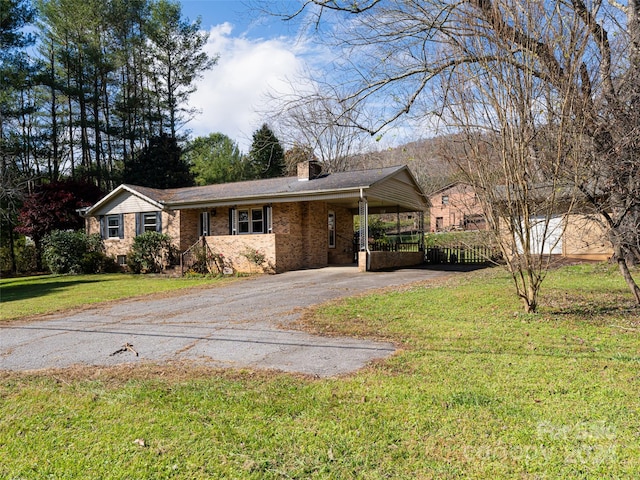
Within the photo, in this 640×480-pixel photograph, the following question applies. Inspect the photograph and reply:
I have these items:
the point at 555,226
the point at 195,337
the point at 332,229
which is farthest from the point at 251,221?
the point at 555,226

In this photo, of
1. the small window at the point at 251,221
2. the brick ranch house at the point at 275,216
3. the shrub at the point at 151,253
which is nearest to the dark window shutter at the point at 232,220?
the brick ranch house at the point at 275,216

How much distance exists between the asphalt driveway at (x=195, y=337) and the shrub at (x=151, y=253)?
8.59 meters

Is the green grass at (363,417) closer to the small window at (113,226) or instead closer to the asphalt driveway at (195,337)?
the asphalt driveway at (195,337)

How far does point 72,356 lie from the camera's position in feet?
19.3

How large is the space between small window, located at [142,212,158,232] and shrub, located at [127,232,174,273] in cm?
96

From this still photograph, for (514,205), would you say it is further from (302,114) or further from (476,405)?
(302,114)

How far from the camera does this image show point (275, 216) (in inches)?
728

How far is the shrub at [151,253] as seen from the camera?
64.2 ft

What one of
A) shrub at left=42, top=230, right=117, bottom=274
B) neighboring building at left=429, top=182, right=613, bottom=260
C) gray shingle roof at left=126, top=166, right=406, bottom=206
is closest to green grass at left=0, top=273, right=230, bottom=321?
shrub at left=42, top=230, right=117, bottom=274

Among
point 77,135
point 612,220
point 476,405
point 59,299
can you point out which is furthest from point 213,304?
point 77,135

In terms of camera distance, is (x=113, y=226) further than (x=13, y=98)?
No

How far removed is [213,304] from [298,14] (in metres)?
6.50

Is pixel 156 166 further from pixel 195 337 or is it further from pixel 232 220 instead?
pixel 195 337

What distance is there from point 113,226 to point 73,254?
91.0 inches
